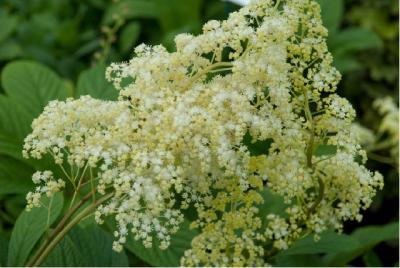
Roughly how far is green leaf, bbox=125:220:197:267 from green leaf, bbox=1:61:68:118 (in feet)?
1.51

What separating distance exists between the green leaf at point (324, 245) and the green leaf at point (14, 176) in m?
0.62

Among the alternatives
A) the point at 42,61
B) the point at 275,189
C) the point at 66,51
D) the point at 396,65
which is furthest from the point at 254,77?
the point at 396,65

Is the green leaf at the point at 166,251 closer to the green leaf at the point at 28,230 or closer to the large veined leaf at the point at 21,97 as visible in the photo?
the green leaf at the point at 28,230

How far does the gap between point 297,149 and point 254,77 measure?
0.17m

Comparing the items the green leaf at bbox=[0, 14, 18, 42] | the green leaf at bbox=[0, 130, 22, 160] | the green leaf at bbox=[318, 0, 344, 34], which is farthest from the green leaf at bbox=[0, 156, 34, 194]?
the green leaf at bbox=[318, 0, 344, 34]

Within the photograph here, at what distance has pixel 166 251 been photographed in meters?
1.31

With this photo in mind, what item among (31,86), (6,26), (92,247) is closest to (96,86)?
(31,86)

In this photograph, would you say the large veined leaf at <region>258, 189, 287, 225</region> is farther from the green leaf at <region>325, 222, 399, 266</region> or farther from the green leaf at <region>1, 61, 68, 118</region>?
the green leaf at <region>1, 61, 68, 118</region>

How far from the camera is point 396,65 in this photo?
352 centimetres

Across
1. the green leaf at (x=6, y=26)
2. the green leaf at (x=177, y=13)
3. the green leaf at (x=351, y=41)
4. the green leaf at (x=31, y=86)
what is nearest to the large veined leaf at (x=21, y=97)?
the green leaf at (x=31, y=86)

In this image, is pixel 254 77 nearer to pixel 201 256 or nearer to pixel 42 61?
pixel 201 256

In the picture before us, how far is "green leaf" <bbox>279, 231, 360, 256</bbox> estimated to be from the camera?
1357 mm

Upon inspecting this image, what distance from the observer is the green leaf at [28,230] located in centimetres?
114

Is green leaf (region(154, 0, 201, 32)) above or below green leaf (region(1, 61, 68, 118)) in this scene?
above
